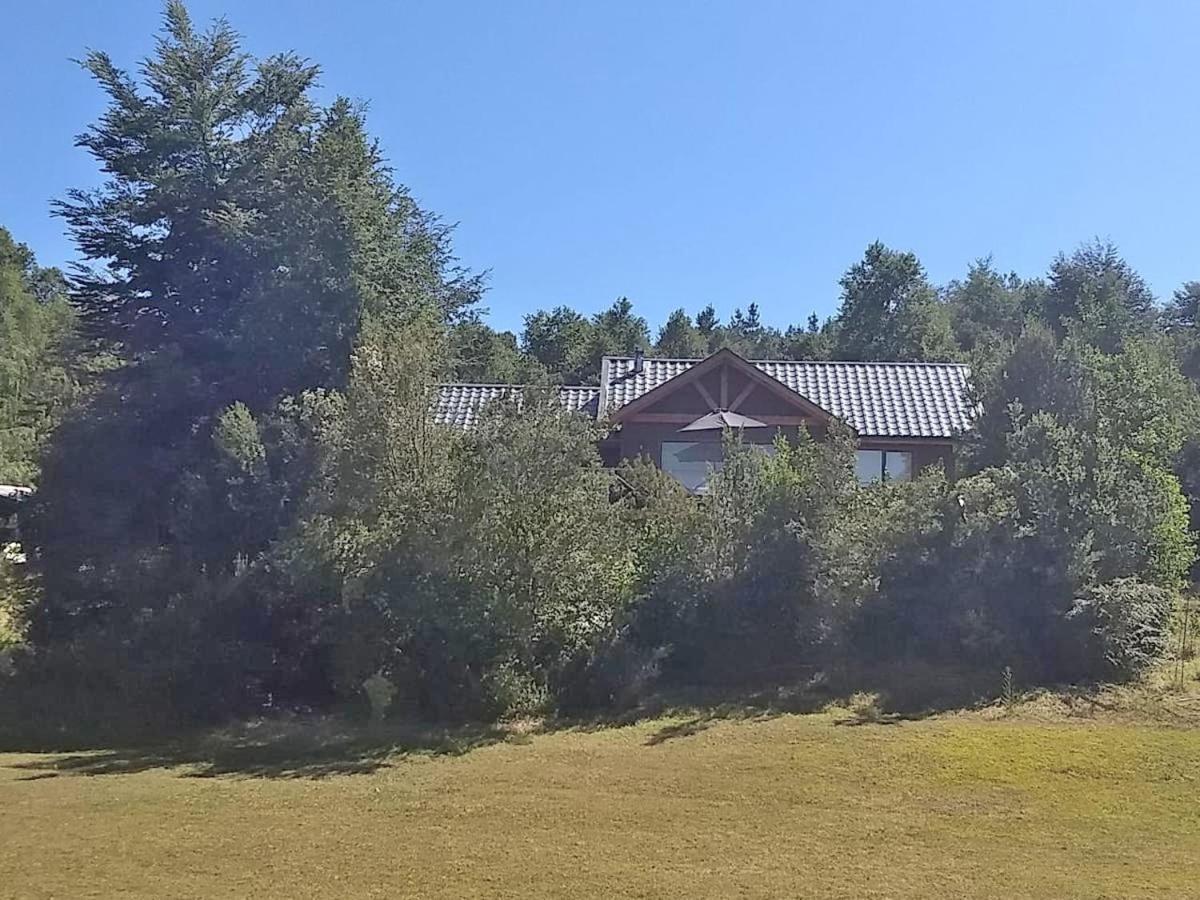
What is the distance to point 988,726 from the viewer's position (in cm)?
1144

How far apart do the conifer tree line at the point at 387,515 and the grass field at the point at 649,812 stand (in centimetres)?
143

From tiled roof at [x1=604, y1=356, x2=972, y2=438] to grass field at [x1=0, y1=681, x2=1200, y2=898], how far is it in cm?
1176

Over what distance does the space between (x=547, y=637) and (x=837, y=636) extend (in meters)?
3.38

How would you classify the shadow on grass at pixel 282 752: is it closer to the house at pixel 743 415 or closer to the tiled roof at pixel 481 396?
the tiled roof at pixel 481 396

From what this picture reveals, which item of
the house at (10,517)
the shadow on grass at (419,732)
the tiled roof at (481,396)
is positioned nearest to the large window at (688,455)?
the tiled roof at (481,396)

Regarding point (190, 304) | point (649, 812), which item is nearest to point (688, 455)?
point (190, 304)

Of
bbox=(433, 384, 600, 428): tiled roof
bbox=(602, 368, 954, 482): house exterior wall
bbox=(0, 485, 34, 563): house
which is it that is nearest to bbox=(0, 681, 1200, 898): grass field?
bbox=(0, 485, 34, 563): house

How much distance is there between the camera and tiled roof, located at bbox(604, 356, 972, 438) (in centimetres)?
2331

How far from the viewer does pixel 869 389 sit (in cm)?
2469

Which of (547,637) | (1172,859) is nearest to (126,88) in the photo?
(547,637)

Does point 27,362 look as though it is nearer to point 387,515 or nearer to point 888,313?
point 387,515

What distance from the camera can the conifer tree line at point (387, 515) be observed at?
42.0ft

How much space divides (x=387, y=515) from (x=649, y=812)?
5.10 m

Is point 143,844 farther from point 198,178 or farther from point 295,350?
point 198,178
